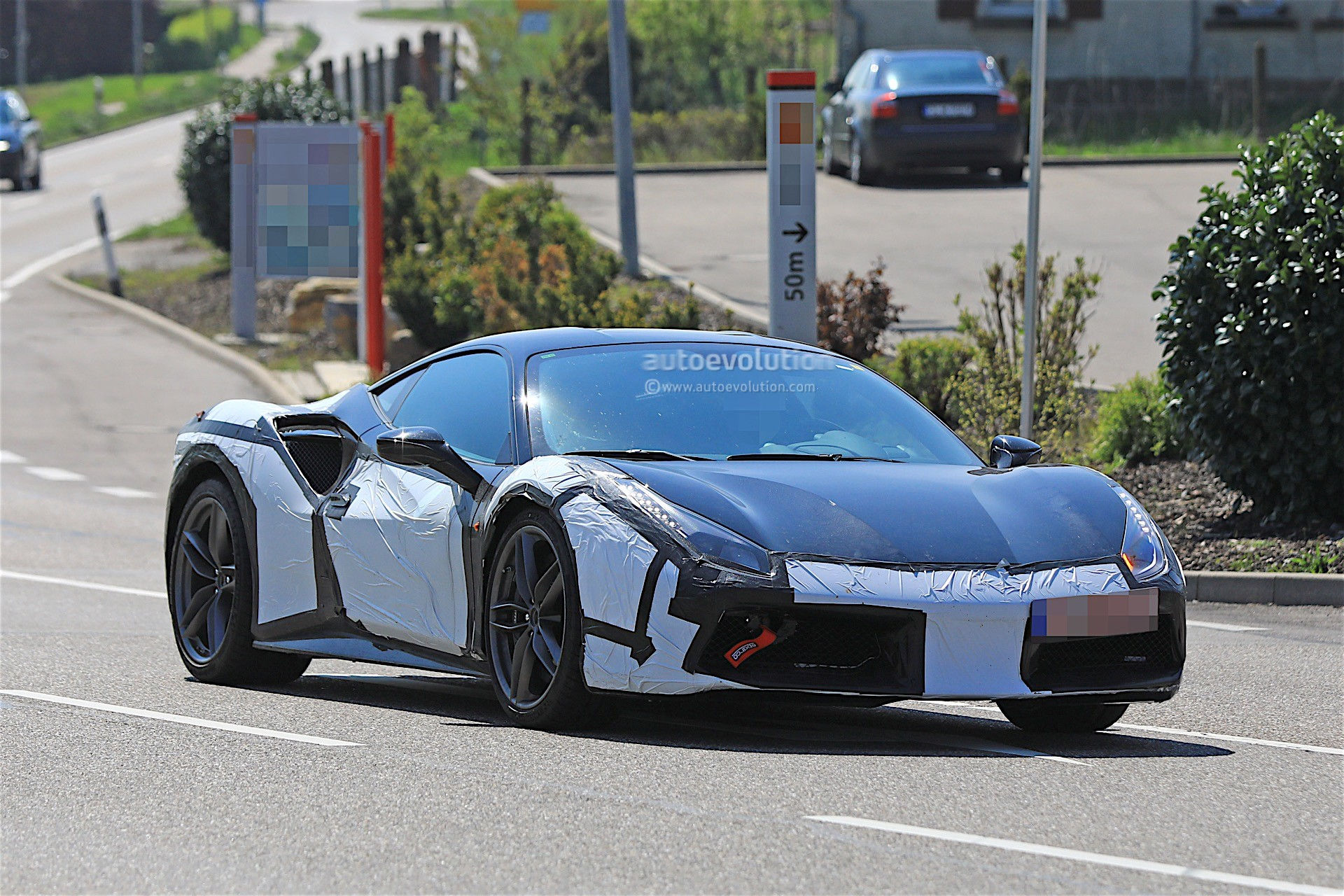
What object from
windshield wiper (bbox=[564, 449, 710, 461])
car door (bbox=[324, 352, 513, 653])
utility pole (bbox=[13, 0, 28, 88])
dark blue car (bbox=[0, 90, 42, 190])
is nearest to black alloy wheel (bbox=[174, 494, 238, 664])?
car door (bbox=[324, 352, 513, 653])

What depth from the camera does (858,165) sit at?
3086cm

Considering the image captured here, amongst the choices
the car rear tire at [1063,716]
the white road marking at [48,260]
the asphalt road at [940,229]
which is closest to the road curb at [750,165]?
the asphalt road at [940,229]

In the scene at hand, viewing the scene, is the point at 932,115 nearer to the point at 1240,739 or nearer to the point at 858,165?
the point at 858,165

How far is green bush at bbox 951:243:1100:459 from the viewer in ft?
48.3

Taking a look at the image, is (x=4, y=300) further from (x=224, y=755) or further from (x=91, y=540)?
(x=224, y=755)

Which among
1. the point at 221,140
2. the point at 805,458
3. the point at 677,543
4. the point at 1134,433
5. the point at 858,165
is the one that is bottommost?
the point at 1134,433

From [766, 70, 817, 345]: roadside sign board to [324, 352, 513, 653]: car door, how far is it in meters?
4.85

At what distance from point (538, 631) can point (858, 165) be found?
82.1 feet

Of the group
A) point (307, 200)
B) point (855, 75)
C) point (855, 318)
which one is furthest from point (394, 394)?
point (855, 75)

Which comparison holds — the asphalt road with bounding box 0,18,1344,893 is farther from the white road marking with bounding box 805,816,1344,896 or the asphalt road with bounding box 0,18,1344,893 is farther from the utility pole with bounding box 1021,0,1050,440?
the utility pole with bounding box 1021,0,1050,440

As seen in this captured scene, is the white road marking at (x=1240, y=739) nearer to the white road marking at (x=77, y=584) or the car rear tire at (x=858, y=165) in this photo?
the white road marking at (x=77, y=584)

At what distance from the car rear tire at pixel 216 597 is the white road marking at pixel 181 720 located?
0.74 m

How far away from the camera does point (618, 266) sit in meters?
19.5

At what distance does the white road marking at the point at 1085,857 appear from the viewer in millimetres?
4625
